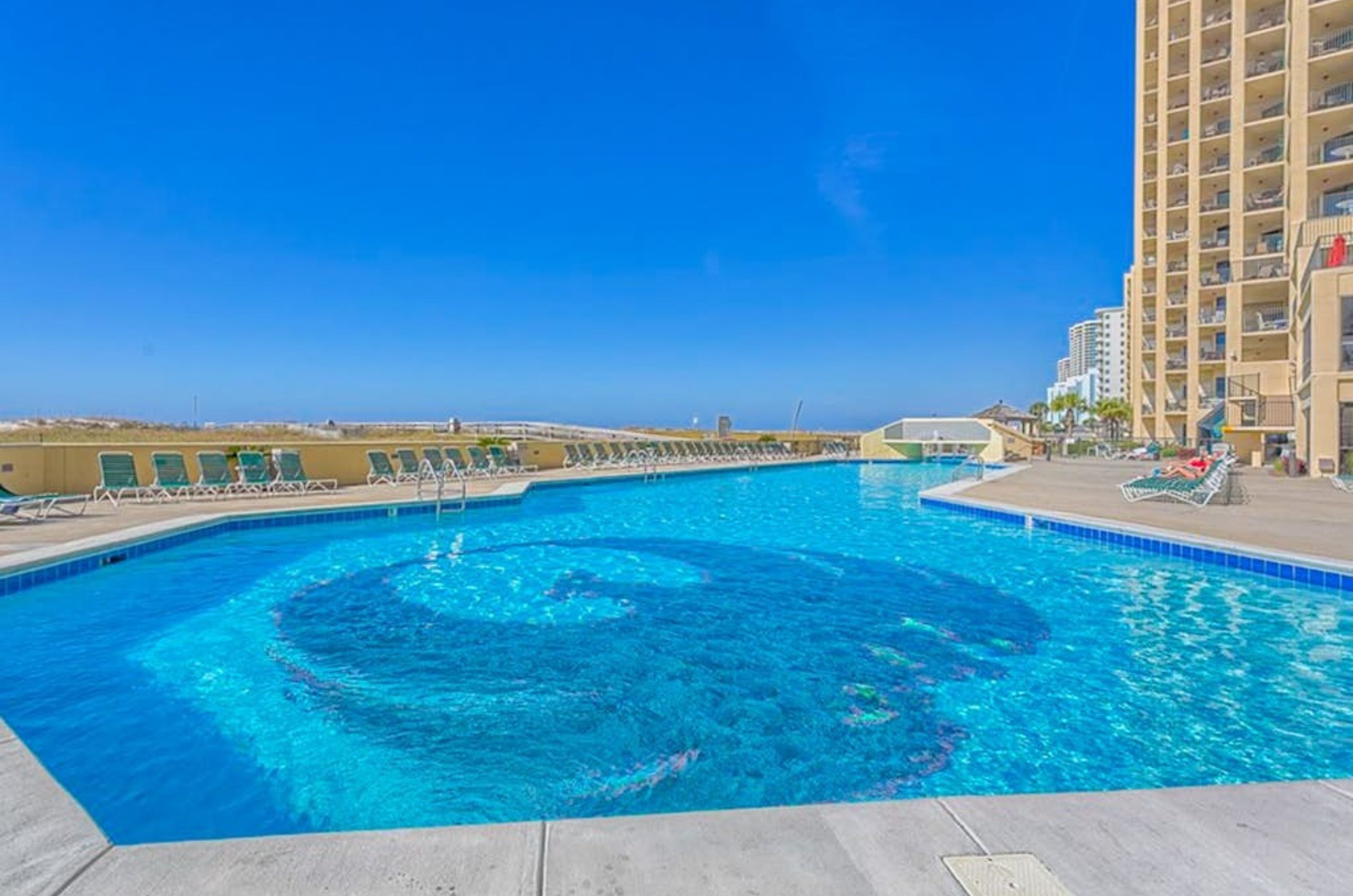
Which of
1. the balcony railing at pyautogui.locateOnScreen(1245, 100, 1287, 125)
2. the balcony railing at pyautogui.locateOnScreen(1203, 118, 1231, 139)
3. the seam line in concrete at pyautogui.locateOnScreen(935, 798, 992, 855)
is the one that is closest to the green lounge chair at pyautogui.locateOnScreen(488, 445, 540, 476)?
the seam line in concrete at pyautogui.locateOnScreen(935, 798, 992, 855)

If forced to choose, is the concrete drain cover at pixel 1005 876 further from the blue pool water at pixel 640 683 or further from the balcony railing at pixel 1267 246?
the balcony railing at pixel 1267 246

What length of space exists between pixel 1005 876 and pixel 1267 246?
3588 centimetres

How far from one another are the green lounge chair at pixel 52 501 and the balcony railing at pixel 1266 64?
39.7m

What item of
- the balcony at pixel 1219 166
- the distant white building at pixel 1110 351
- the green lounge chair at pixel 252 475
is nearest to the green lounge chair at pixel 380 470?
the green lounge chair at pixel 252 475

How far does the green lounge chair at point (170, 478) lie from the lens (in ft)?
35.5

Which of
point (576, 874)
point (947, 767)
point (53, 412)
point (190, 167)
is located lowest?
point (947, 767)

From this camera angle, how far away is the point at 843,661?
14.3ft

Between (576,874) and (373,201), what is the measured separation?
24557 millimetres

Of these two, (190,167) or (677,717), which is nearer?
(677,717)

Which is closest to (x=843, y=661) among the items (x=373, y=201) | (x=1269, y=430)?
(x=373, y=201)

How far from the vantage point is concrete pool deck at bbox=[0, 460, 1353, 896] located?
156cm

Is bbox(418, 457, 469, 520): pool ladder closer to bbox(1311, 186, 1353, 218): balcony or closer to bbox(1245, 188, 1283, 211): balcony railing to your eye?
bbox(1311, 186, 1353, 218): balcony

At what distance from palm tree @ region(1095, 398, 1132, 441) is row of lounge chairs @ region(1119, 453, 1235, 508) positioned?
33722 mm

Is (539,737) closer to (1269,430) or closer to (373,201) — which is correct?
(373,201)
